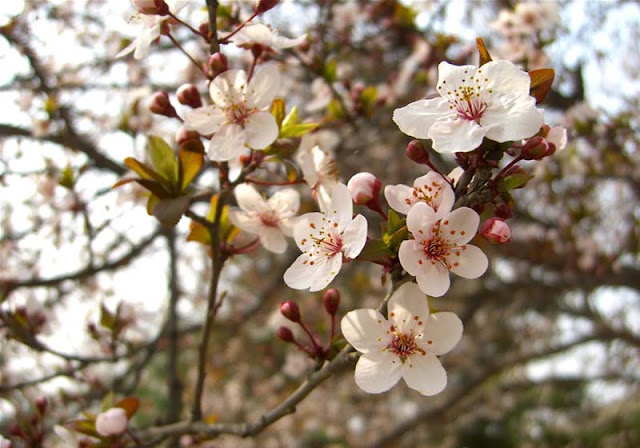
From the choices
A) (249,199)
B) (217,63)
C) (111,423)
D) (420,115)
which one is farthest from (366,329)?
(111,423)

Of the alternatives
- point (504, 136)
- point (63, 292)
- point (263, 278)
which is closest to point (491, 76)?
point (504, 136)

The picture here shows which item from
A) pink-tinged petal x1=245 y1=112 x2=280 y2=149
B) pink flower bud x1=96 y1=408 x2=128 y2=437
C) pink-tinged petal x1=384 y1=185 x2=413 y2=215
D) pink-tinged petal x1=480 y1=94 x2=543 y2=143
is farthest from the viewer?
pink flower bud x1=96 y1=408 x2=128 y2=437

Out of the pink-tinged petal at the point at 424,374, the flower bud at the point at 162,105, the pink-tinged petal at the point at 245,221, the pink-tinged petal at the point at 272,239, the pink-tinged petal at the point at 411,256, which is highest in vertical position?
the flower bud at the point at 162,105

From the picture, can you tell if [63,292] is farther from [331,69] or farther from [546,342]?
[546,342]

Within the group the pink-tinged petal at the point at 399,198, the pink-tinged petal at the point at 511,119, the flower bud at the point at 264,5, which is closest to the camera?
the pink-tinged petal at the point at 511,119

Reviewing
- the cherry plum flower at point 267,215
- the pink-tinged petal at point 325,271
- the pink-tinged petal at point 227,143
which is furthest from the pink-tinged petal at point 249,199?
the pink-tinged petal at point 325,271

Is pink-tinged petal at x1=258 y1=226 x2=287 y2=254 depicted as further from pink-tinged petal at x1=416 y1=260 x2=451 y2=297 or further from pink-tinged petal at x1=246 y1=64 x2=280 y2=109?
pink-tinged petal at x1=416 y1=260 x2=451 y2=297

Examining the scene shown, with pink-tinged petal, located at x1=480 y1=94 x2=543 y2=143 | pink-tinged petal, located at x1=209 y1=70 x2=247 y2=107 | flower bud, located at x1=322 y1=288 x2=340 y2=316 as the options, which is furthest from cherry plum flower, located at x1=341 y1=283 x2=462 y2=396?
pink-tinged petal, located at x1=209 y1=70 x2=247 y2=107

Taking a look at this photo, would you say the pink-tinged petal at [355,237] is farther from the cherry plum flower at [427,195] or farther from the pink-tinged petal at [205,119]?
the pink-tinged petal at [205,119]
